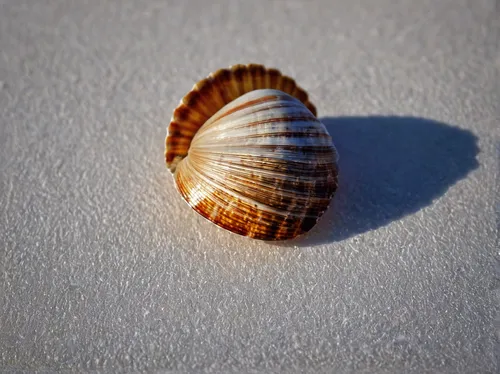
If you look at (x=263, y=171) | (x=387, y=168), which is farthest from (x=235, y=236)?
(x=387, y=168)

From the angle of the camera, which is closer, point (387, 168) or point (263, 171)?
point (263, 171)

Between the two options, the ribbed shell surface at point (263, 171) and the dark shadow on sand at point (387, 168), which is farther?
the dark shadow on sand at point (387, 168)

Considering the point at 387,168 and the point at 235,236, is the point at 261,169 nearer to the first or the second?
the point at 235,236

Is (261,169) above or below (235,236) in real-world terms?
above

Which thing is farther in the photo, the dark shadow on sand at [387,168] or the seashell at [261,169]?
the dark shadow on sand at [387,168]

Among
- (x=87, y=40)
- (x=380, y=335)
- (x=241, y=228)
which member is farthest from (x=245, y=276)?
(x=87, y=40)
